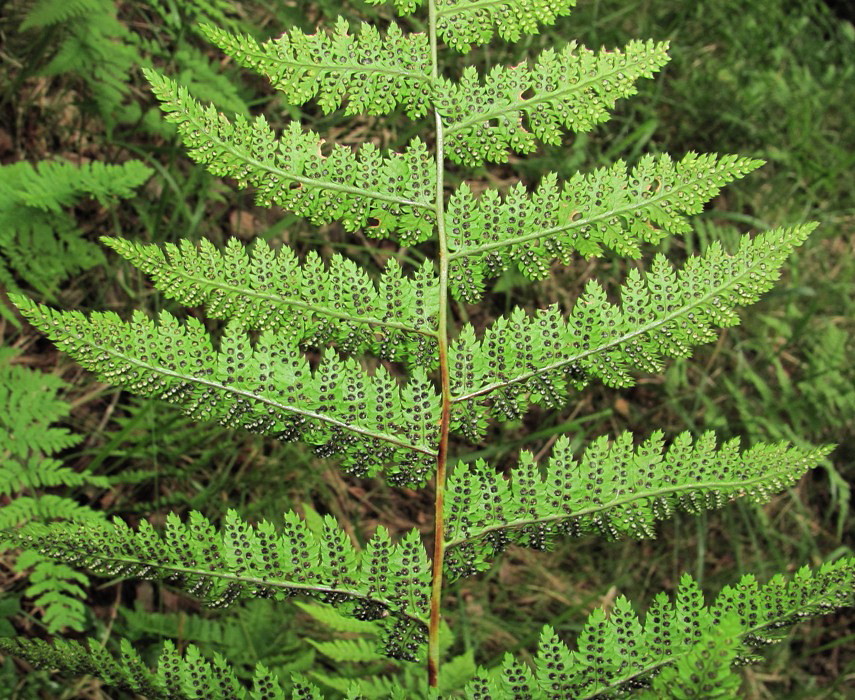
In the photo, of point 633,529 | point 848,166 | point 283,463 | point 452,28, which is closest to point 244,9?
point 283,463

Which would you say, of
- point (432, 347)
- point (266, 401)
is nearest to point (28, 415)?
point (266, 401)

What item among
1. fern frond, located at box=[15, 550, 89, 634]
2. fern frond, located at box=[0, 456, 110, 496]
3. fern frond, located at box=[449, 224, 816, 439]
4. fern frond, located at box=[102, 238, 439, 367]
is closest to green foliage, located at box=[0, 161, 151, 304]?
fern frond, located at box=[0, 456, 110, 496]

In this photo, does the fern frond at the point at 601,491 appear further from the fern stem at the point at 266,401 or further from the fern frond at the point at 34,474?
the fern frond at the point at 34,474

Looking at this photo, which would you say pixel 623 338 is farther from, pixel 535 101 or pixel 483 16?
pixel 483 16

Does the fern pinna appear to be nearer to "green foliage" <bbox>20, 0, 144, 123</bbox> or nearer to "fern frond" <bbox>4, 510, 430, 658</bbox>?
"fern frond" <bbox>4, 510, 430, 658</bbox>

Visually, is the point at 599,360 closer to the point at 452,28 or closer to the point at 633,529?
the point at 633,529

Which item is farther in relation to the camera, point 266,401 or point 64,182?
point 64,182

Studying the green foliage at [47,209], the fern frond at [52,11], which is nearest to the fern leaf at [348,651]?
the green foliage at [47,209]
